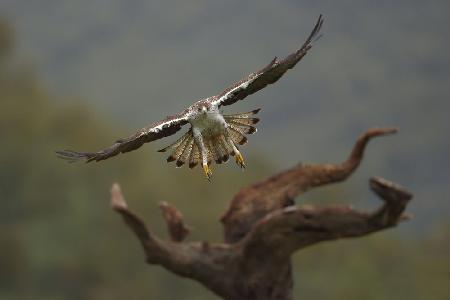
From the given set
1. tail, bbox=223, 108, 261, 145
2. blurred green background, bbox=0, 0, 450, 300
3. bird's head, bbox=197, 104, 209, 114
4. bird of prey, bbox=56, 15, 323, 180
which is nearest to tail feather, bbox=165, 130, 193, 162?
bird of prey, bbox=56, 15, 323, 180

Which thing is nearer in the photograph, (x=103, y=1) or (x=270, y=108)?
(x=270, y=108)

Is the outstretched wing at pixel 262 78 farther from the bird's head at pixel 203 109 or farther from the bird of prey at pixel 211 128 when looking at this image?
the bird's head at pixel 203 109

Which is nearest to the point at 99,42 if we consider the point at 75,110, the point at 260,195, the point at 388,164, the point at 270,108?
the point at 270,108

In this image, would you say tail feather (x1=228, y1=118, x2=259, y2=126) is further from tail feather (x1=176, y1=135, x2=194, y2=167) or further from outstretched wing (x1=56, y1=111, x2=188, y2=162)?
outstretched wing (x1=56, y1=111, x2=188, y2=162)

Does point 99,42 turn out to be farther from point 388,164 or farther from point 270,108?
point 388,164

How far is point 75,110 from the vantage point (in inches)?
1510

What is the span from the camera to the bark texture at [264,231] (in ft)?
32.7

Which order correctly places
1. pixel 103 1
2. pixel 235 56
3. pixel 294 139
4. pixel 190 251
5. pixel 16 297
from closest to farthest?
1. pixel 190 251
2. pixel 16 297
3. pixel 294 139
4. pixel 235 56
5. pixel 103 1

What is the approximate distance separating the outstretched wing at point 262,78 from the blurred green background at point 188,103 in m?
23.3

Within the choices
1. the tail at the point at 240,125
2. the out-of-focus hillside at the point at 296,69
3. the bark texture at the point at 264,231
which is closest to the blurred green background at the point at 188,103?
the out-of-focus hillside at the point at 296,69

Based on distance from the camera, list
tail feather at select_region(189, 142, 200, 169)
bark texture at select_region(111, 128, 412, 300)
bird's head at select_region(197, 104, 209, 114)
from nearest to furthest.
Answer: bird's head at select_region(197, 104, 209, 114) < tail feather at select_region(189, 142, 200, 169) < bark texture at select_region(111, 128, 412, 300)

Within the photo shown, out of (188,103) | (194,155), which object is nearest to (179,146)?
(194,155)

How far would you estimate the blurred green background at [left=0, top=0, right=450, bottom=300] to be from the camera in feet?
113

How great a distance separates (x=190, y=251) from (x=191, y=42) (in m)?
87.4
